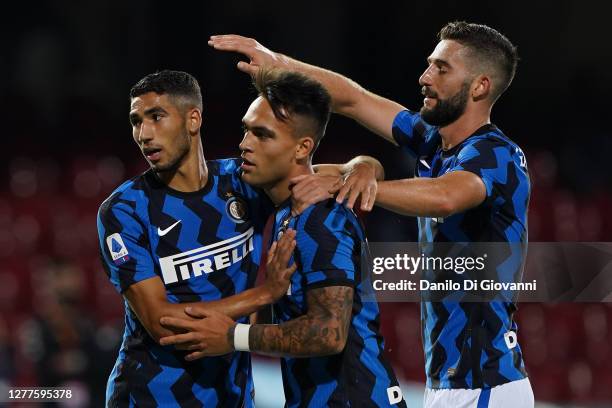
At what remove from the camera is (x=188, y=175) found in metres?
3.50

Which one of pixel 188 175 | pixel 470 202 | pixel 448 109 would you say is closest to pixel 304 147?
pixel 188 175

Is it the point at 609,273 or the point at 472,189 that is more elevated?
the point at 472,189

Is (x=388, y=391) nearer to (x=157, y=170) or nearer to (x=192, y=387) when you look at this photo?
(x=192, y=387)

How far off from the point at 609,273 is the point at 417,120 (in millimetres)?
2024

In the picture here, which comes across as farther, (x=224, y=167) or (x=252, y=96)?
(x=252, y=96)

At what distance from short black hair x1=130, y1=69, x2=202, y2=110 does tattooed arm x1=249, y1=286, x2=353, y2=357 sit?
1024 mm

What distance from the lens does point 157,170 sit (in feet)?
11.3

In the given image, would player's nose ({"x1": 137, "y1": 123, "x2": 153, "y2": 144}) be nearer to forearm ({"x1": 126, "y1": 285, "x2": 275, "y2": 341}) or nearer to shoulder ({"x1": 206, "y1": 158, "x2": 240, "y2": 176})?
shoulder ({"x1": 206, "y1": 158, "x2": 240, "y2": 176})

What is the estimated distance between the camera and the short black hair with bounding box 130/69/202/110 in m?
3.47

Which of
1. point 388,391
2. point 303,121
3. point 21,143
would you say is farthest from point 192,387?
point 21,143

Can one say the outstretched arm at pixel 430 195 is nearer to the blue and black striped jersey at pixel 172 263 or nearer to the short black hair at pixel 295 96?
the short black hair at pixel 295 96

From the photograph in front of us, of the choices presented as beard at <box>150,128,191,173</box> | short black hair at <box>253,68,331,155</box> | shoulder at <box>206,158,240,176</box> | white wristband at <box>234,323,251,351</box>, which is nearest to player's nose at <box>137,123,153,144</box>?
beard at <box>150,128,191,173</box>

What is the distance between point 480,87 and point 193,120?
3.86 ft

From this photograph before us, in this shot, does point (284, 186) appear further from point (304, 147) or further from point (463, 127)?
point (463, 127)
